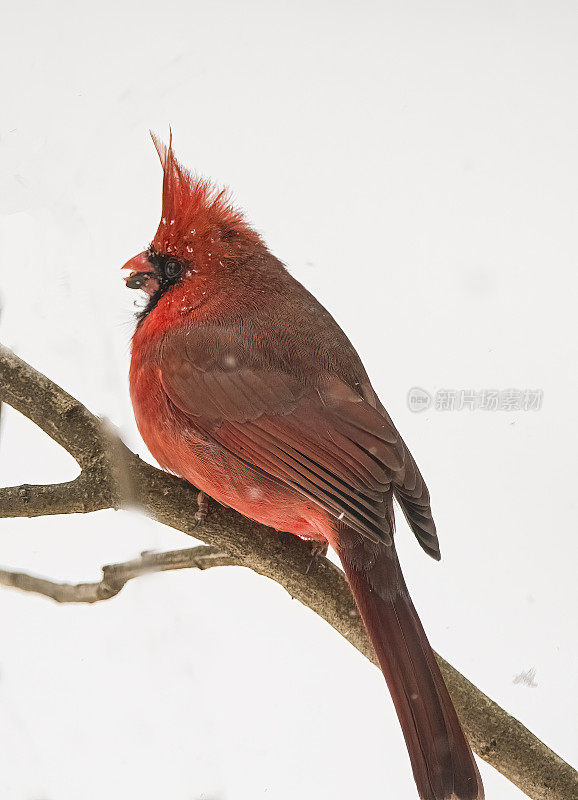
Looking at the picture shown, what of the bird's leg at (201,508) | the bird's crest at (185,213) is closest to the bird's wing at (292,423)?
the bird's leg at (201,508)

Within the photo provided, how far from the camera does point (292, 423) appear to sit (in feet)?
5.53

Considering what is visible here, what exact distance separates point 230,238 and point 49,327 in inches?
19.4

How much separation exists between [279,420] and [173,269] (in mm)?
442

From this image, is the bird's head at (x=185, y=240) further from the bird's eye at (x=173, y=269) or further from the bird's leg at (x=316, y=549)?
the bird's leg at (x=316, y=549)

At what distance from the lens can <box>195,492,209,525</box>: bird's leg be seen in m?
1.70

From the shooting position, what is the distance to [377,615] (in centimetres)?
157

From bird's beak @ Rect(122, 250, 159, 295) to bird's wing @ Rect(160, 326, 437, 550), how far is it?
0.17m

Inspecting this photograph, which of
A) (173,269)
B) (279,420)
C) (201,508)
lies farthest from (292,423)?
(173,269)

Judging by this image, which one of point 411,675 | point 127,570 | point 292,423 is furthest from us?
point 127,570

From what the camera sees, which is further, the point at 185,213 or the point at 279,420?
the point at 185,213

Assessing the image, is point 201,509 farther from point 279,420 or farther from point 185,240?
point 185,240

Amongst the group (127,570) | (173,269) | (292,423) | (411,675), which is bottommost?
(411,675)

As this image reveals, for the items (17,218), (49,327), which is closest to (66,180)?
(17,218)

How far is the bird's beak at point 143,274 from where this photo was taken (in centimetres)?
192
